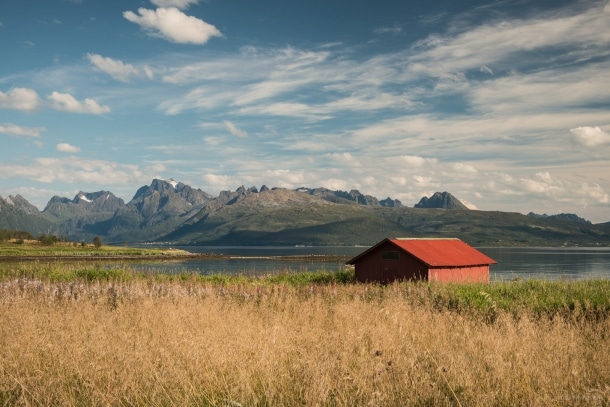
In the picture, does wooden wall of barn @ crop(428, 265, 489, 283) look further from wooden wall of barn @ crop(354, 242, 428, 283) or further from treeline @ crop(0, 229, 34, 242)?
treeline @ crop(0, 229, 34, 242)

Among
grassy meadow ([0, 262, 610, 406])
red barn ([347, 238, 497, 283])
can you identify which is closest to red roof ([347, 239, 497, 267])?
red barn ([347, 238, 497, 283])

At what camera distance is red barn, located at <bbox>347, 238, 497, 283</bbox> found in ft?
114

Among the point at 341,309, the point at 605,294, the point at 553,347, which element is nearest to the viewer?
the point at 553,347

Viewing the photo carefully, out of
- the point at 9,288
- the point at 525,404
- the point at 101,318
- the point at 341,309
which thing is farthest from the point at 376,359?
the point at 9,288

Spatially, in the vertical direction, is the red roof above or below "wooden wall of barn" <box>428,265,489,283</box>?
above

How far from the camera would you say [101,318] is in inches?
473

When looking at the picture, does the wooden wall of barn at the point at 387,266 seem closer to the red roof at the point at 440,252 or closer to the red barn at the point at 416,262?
the red barn at the point at 416,262

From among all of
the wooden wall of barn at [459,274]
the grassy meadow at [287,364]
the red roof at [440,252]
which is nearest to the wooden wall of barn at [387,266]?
the red roof at [440,252]

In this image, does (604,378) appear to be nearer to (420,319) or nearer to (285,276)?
(420,319)

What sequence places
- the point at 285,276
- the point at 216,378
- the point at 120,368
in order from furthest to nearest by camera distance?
1. the point at 285,276
2. the point at 120,368
3. the point at 216,378

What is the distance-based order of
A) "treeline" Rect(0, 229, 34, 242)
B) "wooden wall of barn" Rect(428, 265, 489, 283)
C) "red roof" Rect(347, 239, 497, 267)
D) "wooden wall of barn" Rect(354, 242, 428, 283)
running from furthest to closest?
"treeline" Rect(0, 229, 34, 242) < "red roof" Rect(347, 239, 497, 267) < "wooden wall of barn" Rect(354, 242, 428, 283) < "wooden wall of barn" Rect(428, 265, 489, 283)

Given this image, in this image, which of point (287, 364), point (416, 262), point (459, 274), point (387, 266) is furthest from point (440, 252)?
point (287, 364)

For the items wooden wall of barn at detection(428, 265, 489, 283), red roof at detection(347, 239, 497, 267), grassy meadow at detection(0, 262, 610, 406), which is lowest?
wooden wall of barn at detection(428, 265, 489, 283)

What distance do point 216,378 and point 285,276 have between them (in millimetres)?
29460
